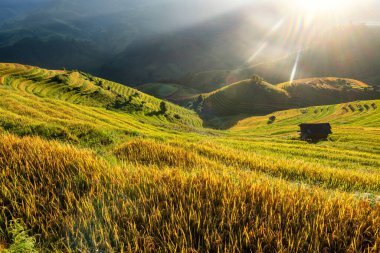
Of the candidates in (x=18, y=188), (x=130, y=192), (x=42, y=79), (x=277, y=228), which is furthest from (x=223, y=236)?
(x=42, y=79)

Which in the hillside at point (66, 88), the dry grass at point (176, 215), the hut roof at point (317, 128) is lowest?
the dry grass at point (176, 215)

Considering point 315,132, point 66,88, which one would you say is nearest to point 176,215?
point 315,132

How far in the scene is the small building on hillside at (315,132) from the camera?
67688 millimetres

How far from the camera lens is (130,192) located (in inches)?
155

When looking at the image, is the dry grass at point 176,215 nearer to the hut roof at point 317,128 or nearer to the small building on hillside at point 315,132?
the small building on hillside at point 315,132

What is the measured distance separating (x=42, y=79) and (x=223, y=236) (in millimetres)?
106413

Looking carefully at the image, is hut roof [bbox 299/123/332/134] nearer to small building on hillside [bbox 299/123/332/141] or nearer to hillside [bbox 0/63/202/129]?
small building on hillside [bbox 299/123/332/141]

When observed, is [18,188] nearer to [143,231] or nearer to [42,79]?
[143,231]

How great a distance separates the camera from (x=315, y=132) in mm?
68938

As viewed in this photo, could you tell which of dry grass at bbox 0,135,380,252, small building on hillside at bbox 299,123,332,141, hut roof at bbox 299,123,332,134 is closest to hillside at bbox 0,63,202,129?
hut roof at bbox 299,123,332,134

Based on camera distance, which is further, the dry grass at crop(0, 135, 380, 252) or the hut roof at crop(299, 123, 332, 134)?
the hut roof at crop(299, 123, 332, 134)

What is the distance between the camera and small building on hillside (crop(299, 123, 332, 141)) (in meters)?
67.7

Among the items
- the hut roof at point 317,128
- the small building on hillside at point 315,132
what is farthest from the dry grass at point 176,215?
the hut roof at point 317,128

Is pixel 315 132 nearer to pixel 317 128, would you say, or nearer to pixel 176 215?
pixel 317 128
